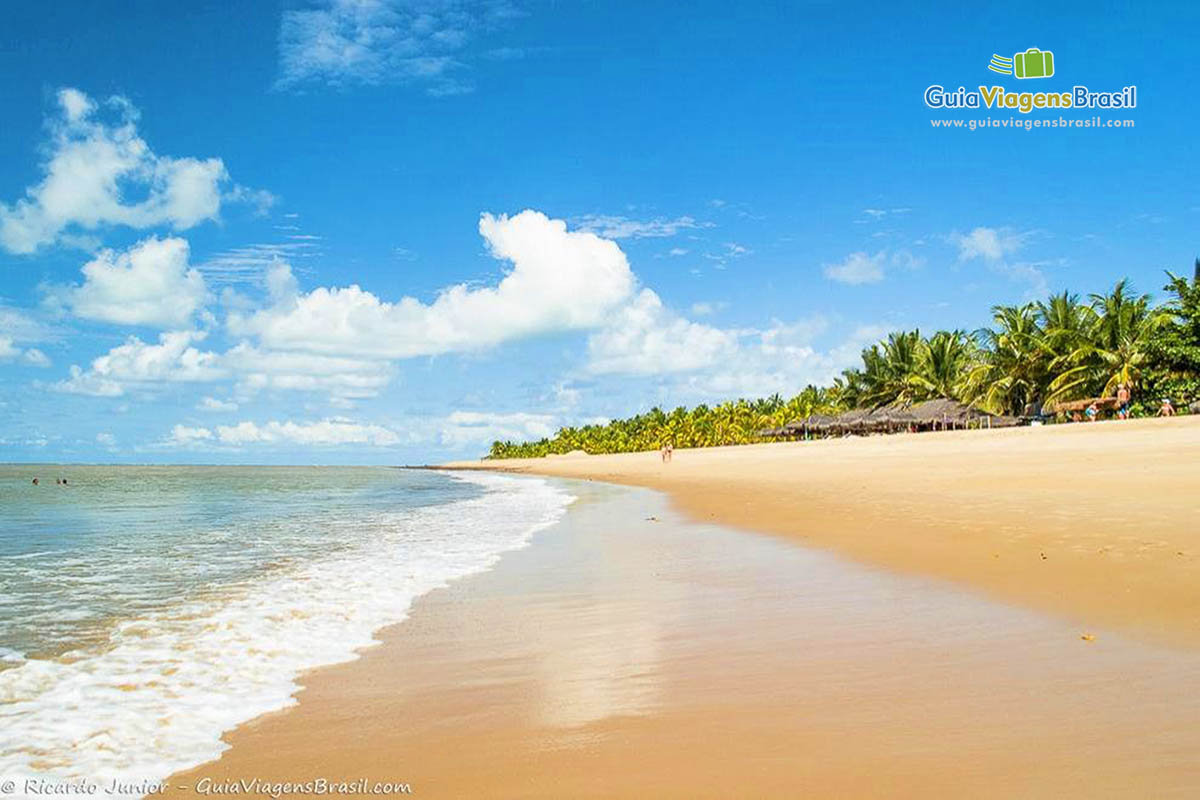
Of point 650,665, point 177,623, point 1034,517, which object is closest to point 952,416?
point 1034,517

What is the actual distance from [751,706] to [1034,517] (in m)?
9.02

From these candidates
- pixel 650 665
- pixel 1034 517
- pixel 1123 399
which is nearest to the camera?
pixel 650 665

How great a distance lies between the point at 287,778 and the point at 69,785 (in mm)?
1028

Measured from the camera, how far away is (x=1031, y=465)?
804 inches

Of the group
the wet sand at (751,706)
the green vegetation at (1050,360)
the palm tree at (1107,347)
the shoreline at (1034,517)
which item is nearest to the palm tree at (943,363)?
the green vegetation at (1050,360)

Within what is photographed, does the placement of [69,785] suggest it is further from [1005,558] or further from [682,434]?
[682,434]

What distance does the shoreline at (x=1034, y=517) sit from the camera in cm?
638

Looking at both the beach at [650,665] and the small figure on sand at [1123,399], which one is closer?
the beach at [650,665]

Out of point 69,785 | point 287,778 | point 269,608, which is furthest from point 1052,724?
point 269,608

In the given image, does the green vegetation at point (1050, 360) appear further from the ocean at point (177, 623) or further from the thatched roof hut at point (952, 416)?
the ocean at point (177, 623)

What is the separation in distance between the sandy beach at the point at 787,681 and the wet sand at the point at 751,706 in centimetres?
2

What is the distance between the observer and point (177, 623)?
692cm

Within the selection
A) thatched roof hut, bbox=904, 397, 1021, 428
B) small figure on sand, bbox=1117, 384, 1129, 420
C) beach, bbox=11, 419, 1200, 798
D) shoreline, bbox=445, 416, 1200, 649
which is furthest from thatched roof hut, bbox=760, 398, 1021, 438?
beach, bbox=11, 419, 1200, 798

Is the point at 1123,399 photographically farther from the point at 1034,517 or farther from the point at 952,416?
the point at 1034,517
